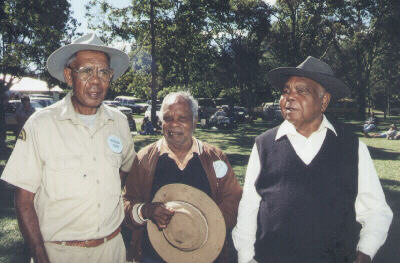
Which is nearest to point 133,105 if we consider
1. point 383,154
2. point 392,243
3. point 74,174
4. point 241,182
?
point 383,154

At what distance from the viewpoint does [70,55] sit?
2.79m

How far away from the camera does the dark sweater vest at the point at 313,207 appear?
94.3 inches

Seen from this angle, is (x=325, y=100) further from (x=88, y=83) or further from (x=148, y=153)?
(x=88, y=83)

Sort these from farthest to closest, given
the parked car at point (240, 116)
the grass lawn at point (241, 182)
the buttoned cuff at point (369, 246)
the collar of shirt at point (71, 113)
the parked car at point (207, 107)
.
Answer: the parked car at point (207, 107)
the parked car at point (240, 116)
the grass lawn at point (241, 182)
the collar of shirt at point (71, 113)
the buttoned cuff at point (369, 246)

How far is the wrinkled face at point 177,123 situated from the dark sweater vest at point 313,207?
0.85 m

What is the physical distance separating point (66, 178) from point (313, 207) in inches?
67.1

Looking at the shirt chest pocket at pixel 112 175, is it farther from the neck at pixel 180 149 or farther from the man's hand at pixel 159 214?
the neck at pixel 180 149

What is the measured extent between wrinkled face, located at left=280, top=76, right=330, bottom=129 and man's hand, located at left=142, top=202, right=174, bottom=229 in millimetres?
1150

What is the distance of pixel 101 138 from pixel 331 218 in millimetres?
1744

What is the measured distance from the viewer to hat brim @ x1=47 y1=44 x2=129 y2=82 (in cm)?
267

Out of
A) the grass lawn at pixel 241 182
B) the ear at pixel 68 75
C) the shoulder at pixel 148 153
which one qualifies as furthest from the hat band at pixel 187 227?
the grass lawn at pixel 241 182

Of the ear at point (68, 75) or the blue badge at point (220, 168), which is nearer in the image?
the ear at point (68, 75)

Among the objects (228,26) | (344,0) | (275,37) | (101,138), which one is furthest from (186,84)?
(101,138)

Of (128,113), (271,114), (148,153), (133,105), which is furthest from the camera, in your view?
(133,105)
